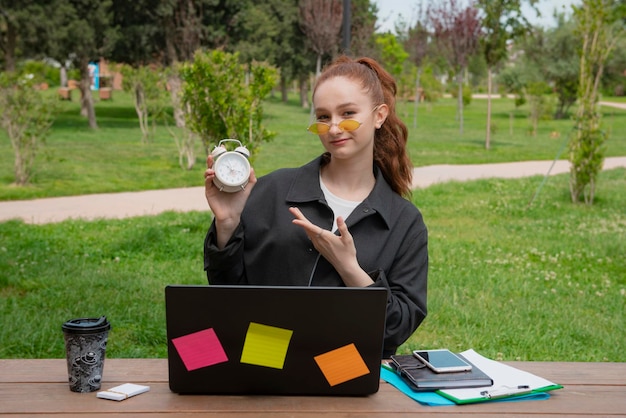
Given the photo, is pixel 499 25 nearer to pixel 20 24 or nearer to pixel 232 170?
pixel 20 24

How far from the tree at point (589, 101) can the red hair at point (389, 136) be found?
8753 mm

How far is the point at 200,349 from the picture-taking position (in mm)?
2033

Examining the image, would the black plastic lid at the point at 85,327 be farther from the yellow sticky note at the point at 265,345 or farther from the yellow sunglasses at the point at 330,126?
the yellow sunglasses at the point at 330,126

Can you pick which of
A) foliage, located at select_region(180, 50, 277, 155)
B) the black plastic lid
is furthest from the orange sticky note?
foliage, located at select_region(180, 50, 277, 155)

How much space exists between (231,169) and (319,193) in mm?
346

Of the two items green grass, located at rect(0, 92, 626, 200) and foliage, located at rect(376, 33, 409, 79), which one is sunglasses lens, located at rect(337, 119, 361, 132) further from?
foliage, located at rect(376, 33, 409, 79)

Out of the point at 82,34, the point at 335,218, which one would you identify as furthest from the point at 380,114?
the point at 82,34

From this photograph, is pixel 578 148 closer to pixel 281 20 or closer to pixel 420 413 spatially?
pixel 420 413

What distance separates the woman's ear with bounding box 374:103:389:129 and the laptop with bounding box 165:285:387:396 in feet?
2.97

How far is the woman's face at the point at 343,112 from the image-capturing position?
2557 mm

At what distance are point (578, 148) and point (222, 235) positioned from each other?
30.5 ft

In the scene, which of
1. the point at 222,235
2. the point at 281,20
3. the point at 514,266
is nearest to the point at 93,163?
the point at 514,266

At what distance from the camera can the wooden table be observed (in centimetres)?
204

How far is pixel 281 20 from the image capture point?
39406 mm
